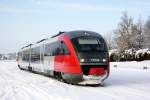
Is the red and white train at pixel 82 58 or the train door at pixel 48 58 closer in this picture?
the red and white train at pixel 82 58

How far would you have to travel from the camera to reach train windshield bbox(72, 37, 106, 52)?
18.2m

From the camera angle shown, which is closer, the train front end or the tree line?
the train front end

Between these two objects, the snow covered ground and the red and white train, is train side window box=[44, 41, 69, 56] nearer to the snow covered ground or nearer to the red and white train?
the red and white train

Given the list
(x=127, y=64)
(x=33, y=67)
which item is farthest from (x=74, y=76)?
(x=127, y=64)

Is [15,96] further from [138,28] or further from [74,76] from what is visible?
[138,28]

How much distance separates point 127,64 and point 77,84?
1290 inches

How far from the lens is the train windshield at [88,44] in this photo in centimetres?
1823

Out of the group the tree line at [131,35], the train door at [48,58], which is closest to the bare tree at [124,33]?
the tree line at [131,35]

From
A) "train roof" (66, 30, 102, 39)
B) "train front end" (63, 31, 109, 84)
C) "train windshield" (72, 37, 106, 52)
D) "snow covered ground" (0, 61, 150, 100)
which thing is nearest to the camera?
"snow covered ground" (0, 61, 150, 100)

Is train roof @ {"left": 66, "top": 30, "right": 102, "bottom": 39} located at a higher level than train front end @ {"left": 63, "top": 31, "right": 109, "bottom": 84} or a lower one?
higher

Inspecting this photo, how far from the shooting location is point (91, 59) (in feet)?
58.4

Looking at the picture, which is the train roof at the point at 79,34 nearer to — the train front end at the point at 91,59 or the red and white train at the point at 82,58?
the red and white train at the point at 82,58

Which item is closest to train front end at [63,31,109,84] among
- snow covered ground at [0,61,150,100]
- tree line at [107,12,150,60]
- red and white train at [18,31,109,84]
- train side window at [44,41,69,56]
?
red and white train at [18,31,109,84]

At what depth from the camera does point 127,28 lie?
297 feet
